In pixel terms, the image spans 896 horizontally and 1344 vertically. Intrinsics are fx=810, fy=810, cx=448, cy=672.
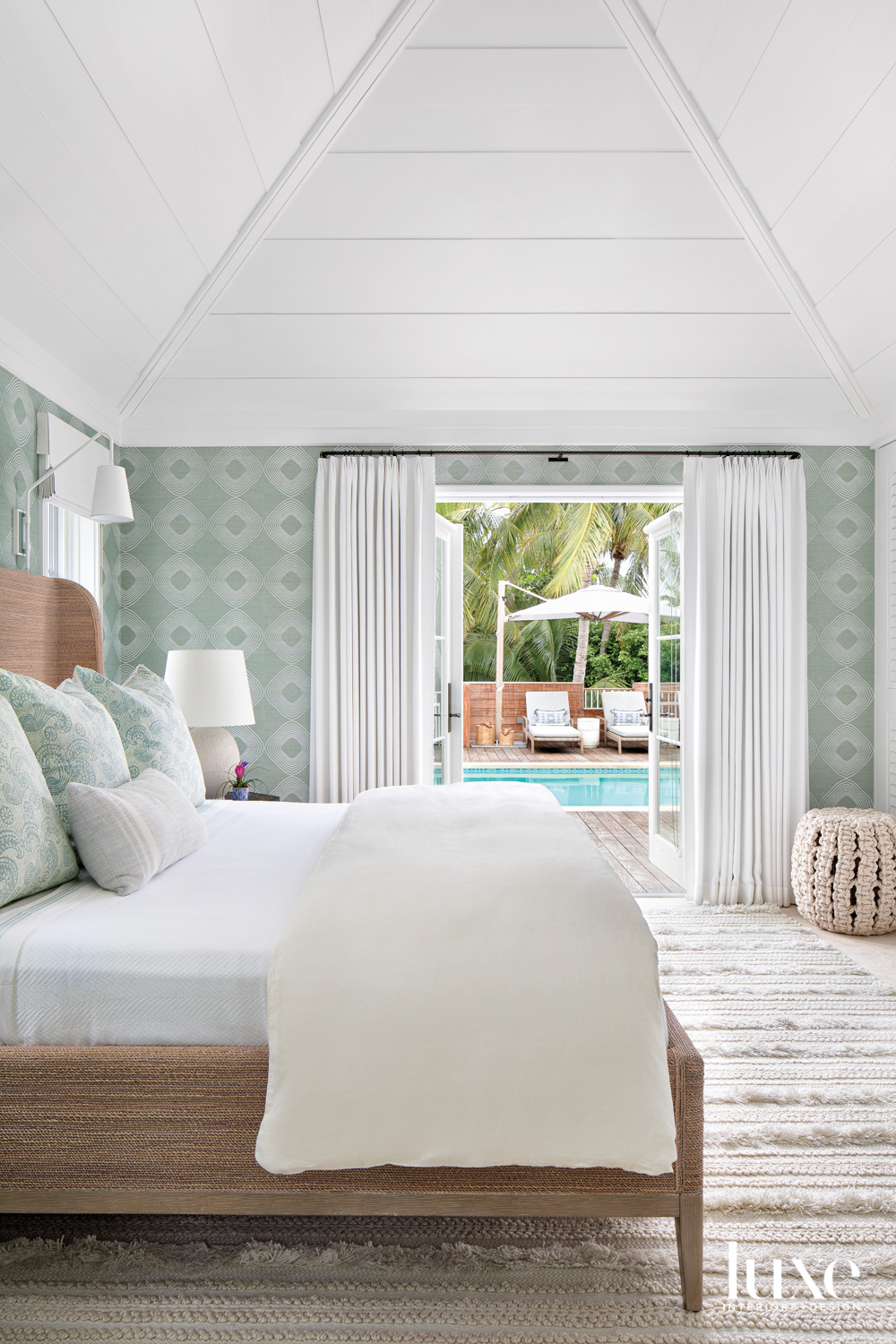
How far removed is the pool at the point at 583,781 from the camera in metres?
7.66

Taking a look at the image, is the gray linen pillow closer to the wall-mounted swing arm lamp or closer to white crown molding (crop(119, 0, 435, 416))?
the wall-mounted swing arm lamp

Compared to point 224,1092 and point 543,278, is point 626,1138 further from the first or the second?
point 543,278

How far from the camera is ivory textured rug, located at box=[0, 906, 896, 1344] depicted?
1517mm

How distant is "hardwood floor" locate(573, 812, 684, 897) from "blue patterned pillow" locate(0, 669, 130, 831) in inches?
83.3

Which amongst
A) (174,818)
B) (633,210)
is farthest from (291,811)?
(633,210)

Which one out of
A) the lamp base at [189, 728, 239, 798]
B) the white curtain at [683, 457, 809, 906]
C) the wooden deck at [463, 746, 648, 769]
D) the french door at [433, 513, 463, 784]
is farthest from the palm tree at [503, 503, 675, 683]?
the lamp base at [189, 728, 239, 798]

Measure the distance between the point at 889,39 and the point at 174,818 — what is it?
3056 mm

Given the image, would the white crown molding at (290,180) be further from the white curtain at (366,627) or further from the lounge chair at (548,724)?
the lounge chair at (548,724)

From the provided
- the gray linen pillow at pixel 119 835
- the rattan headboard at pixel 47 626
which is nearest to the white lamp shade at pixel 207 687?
the rattan headboard at pixel 47 626

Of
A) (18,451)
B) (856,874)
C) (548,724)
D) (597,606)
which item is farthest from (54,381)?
(548,724)

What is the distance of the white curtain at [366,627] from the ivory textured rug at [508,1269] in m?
2.39

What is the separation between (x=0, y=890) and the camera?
1684mm

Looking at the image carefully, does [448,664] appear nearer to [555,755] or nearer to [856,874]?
[856,874]

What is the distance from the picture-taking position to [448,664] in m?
4.66
